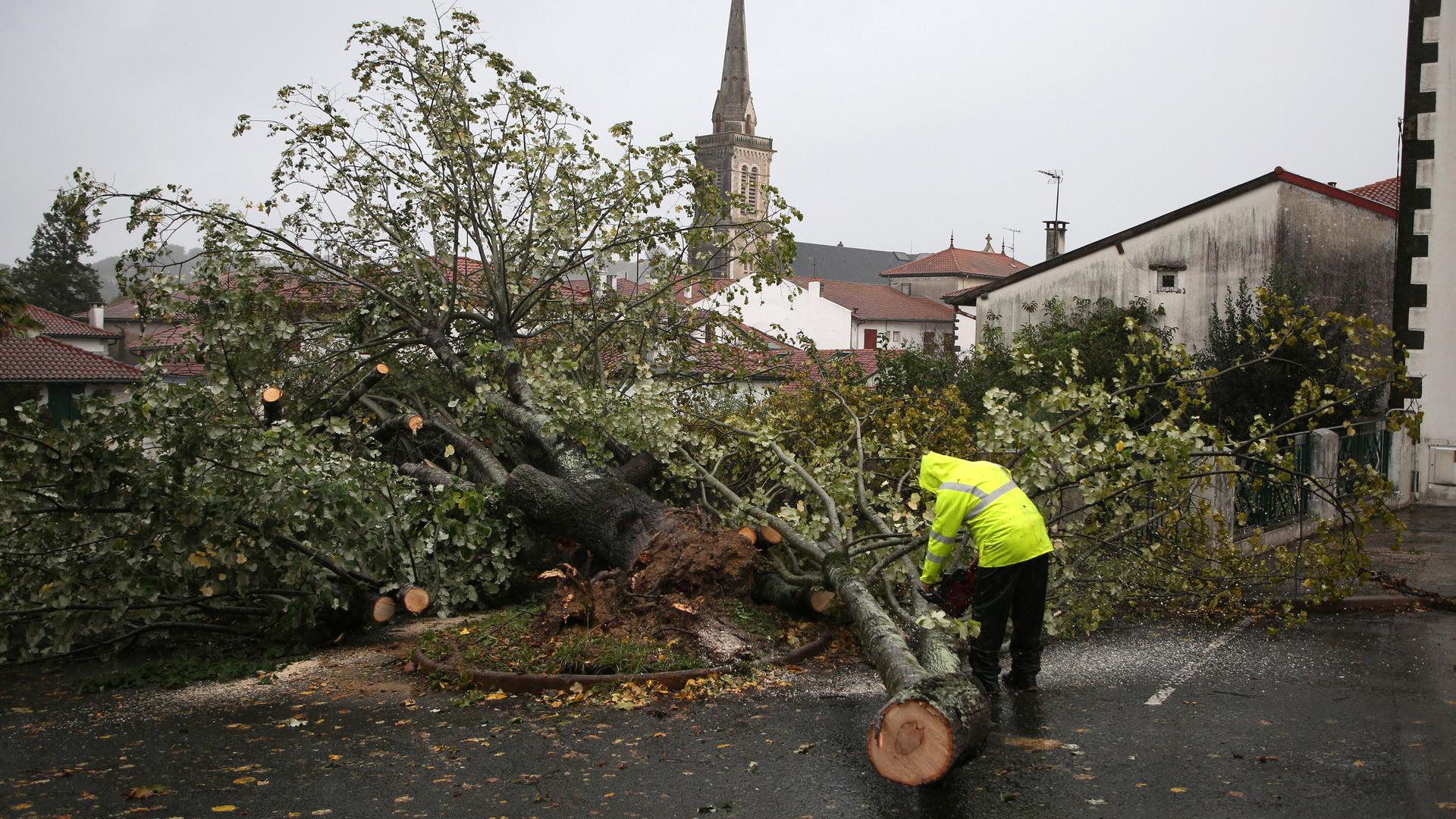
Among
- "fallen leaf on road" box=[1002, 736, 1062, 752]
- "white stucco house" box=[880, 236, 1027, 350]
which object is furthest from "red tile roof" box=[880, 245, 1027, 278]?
"fallen leaf on road" box=[1002, 736, 1062, 752]

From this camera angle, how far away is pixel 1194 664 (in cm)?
661

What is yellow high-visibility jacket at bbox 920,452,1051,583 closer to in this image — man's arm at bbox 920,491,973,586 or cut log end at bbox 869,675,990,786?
man's arm at bbox 920,491,973,586

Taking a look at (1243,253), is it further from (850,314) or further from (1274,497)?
(850,314)

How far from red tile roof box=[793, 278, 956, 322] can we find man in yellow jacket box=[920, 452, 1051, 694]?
53.4 m

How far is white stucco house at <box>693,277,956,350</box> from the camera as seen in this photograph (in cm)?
5066

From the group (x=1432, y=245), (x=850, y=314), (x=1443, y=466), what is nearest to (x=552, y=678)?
(x=1443, y=466)

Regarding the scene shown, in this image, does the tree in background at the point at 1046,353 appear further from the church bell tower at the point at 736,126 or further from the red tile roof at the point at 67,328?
the church bell tower at the point at 736,126

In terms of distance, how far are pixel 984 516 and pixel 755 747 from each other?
1.65 metres

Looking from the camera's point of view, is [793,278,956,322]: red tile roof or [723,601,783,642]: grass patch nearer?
[723,601,783,642]: grass patch

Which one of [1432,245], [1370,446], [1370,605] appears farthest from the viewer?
[1432,245]

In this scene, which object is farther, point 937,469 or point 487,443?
point 487,443

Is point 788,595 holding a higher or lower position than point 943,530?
lower

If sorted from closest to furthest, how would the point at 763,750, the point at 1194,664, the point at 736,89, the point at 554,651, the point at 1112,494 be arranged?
the point at 763,750
the point at 554,651
the point at 1194,664
the point at 1112,494
the point at 736,89

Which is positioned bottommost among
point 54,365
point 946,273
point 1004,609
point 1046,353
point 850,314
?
point 1004,609
